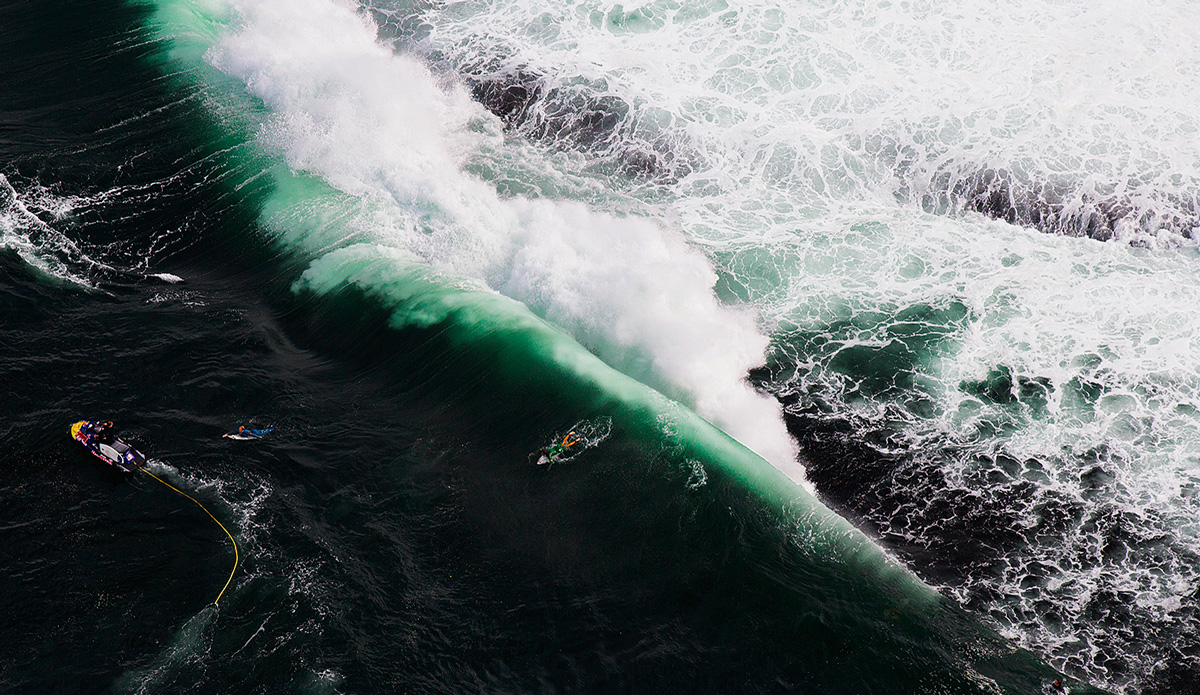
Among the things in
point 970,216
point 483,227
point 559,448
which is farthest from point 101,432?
point 970,216

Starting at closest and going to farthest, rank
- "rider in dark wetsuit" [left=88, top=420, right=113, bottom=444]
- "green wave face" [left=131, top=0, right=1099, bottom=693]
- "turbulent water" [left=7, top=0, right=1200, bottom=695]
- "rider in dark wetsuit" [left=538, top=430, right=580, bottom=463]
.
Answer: "turbulent water" [left=7, top=0, right=1200, bottom=695]
"green wave face" [left=131, top=0, right=1099, bottom=693]
"rider in dark wetsuit" [left=88, top=420, right=113, bottom=444]
"rider in dark wetsuit" [left=538, top=430, right=580, bottom=463]

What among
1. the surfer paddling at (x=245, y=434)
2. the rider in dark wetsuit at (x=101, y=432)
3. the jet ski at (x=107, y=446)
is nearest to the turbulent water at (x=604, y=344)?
the surfer paddling at (x=245, y=434)

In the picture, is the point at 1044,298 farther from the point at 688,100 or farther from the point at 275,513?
the point at 275,513

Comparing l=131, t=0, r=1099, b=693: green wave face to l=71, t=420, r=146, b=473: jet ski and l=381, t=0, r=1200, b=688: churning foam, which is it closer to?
l=381, t=0, r=1200, b=688: churning foam

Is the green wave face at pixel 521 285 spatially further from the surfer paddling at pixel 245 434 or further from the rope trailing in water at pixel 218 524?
the rope trailing in water at pixel 218 524

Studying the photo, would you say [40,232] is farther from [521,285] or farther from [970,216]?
[970,216]

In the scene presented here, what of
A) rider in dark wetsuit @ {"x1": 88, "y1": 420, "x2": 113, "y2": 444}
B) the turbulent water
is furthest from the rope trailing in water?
rider in dark wetsuit @ {"x1": 88, "y1": 420, "x2": 113, "y2": 444}

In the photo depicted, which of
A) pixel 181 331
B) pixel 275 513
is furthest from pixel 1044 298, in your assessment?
Result: pixel 181 331
